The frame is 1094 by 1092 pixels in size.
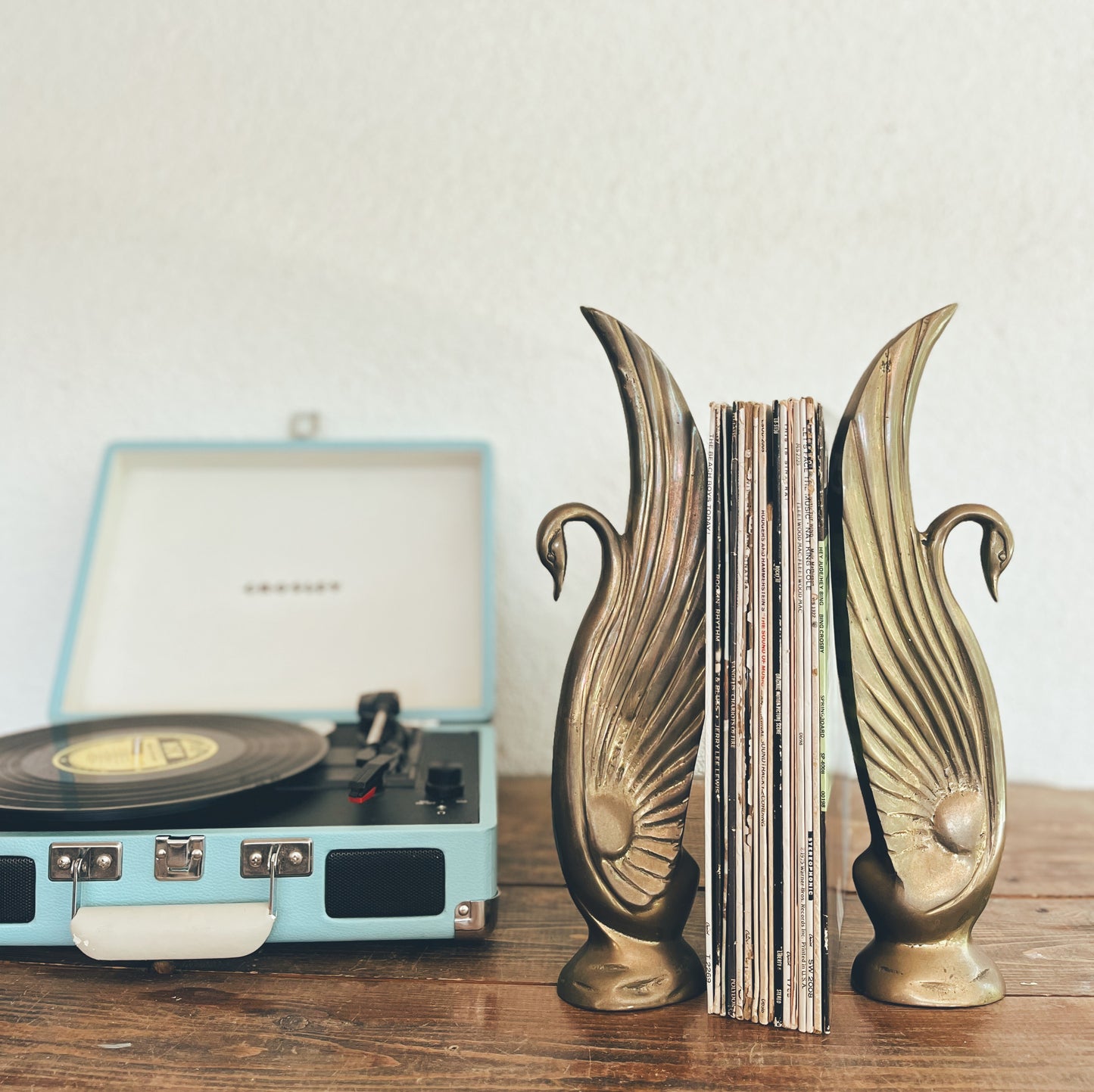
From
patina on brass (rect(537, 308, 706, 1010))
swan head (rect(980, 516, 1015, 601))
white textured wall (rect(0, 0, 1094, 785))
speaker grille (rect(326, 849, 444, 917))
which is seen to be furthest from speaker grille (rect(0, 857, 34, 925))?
swan head (rect(980, 516, 1015, 601))

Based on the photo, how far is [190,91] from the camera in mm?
1148

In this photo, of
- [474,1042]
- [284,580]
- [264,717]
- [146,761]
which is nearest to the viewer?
[474,1042]

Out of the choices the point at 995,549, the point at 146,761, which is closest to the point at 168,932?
the point at 146,761

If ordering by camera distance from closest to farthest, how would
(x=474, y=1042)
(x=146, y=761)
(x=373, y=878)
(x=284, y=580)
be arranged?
1. (x=474, y=1042)
2. (x=373, y=878)
3. (x=146, y=761)
4. (x=284, y=580)

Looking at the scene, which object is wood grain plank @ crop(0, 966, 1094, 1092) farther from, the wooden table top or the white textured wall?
the white textured wall

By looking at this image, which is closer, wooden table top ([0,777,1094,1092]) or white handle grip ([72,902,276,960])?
wooden table top ([0,777,1094,1092])

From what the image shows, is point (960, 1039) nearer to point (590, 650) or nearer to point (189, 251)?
point (590, 650)

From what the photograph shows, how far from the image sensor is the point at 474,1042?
561 millimetres

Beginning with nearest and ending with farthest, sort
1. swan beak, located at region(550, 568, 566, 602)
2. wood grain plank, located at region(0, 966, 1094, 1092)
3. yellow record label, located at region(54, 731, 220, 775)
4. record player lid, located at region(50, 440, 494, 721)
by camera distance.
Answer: wood grain plank, located at region(0, 966, 1094, 1092) < swan beak, located at region(550, 568, 566, 602) < yellow record label, located at region(54, 731, 220, 775) < record player lid, located at region(50, 440, 494, 721)

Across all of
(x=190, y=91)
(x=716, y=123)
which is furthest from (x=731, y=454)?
(x=190, y=91)

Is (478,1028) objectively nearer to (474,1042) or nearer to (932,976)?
(474,1042)

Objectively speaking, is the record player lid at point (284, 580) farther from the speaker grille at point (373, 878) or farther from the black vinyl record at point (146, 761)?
the speaker grille at point (373, 878)

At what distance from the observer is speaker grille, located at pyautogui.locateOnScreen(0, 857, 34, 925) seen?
65cm

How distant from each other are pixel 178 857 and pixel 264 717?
32 cm
